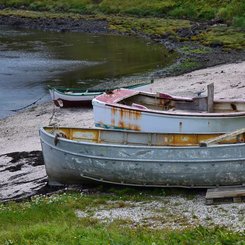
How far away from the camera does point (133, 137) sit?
23.0 meters

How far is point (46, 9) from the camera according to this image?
10256 cm

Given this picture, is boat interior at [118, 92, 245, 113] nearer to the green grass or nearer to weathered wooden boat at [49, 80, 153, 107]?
the green grass

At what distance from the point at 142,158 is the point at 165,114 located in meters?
3.73

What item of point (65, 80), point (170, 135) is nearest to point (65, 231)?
point (170, 135)

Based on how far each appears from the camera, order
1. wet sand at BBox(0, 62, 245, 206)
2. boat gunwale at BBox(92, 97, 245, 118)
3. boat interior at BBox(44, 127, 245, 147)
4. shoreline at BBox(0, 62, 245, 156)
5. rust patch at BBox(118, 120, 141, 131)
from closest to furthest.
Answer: boat interior at BBox(44, 127, 245, 147)
boat gunwale at BBox(92, 97, 245, 118)
wet sand at BBox(0, 62, 245, 206)
rust patch at BBox(118, 120, 141, 131)
shoreline at BBox(0, 62, 245, 156)

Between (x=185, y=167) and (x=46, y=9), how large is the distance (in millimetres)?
86564

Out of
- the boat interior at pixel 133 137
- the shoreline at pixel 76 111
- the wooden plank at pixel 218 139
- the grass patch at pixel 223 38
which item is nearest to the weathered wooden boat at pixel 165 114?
the boat interior at pixel 133 137

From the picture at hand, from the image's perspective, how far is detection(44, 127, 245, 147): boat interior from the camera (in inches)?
870

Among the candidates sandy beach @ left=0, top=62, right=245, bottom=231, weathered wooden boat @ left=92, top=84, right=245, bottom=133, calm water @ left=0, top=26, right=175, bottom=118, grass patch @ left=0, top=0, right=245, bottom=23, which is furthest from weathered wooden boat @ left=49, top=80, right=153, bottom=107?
grass patch @ left=0, top=0, right=245, bottom=23

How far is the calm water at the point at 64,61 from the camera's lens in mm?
48125

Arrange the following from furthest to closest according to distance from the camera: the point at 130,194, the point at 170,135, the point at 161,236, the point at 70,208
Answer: the point at 170,135 → the point at 130,194 → the point at 70,208 → the point at 161,236

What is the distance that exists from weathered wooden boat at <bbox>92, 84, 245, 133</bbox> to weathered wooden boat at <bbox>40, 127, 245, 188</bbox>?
132 centimetres

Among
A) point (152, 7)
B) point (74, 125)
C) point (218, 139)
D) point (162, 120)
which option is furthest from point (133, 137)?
point (152, 7)

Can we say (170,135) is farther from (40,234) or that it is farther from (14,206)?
(40,234)
